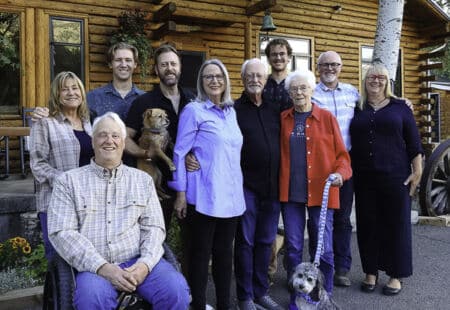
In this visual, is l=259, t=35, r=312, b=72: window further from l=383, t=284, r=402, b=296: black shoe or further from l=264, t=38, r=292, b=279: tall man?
l=383, t=284, r=402, b=296: black shoe

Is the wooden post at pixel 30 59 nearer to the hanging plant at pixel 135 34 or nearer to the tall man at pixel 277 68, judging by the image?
the hanging plant at pixel 135 34

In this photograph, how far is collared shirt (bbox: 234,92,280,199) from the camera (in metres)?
3.24

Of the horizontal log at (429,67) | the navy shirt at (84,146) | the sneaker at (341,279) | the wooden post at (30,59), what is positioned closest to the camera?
the navy shirt at (84,146)

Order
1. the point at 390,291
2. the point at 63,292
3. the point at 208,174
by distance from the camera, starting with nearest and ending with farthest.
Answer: the point at 63,292
the point at 208,174
the point at 390,291

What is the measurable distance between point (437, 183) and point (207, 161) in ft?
16.2

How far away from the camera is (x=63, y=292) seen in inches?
91.9

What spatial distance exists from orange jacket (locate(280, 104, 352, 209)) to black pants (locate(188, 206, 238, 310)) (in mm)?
513

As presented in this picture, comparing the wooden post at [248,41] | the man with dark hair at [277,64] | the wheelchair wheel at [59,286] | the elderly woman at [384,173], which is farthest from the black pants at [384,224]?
the wooden post at [248,41]

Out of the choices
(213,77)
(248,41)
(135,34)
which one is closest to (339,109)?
(213,77)

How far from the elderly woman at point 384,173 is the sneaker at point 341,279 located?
0.13 metres

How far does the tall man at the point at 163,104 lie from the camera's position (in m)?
3.12

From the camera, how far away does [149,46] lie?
325 inches

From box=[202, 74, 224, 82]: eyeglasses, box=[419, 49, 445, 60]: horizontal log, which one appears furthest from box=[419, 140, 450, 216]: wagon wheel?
box=[419, 49, 445, 60]: horizontal log

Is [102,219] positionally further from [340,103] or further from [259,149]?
[340,103]
